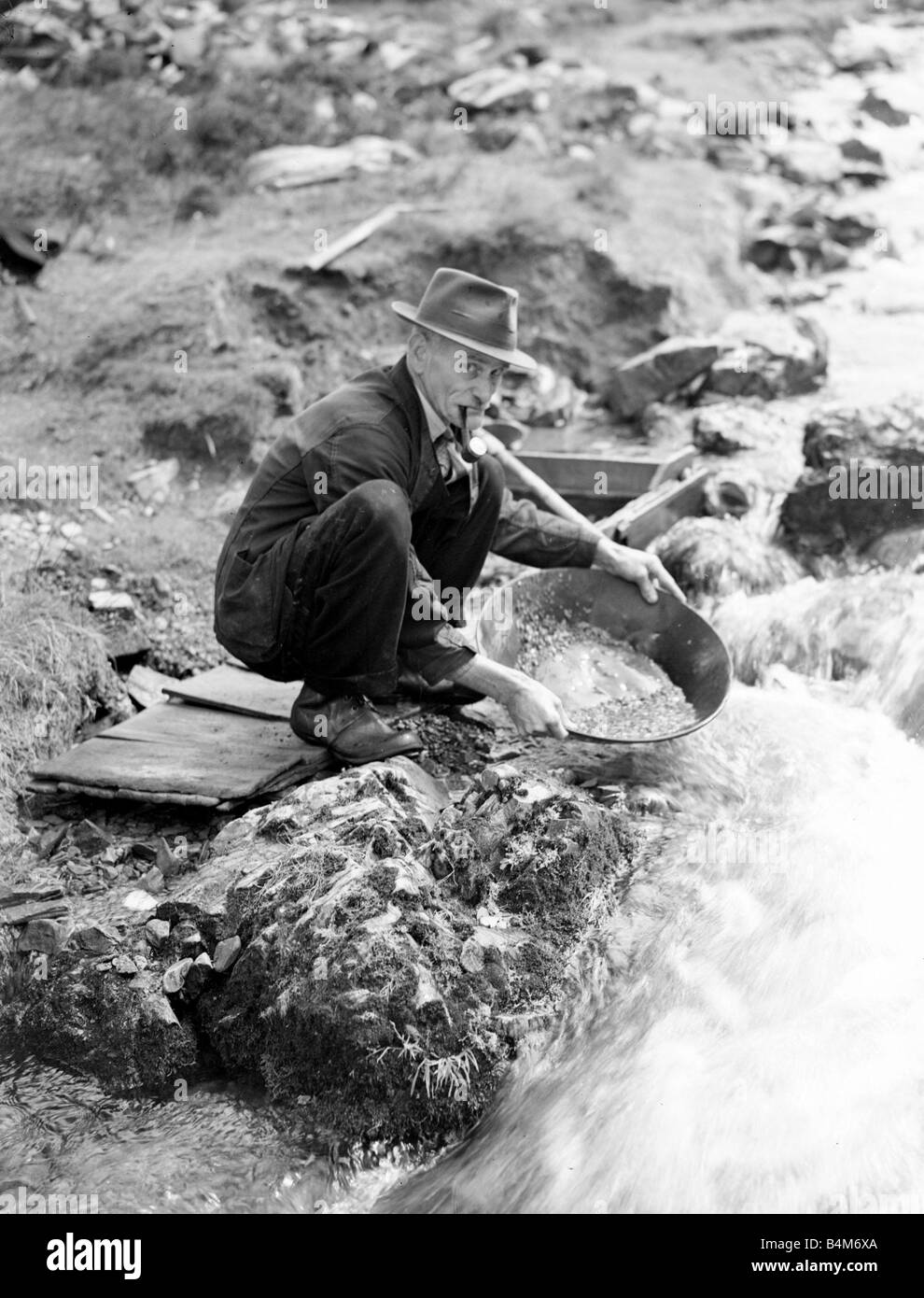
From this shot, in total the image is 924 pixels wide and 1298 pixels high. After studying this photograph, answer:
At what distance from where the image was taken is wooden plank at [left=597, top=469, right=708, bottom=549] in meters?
5.71

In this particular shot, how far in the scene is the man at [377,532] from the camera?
387 cm

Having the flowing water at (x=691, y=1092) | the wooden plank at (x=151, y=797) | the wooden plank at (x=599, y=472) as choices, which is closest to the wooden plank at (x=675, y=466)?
the wooden plank at (x=599, y=472)

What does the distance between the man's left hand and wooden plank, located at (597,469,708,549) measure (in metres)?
0.93

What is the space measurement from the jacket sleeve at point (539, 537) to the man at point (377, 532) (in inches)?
4.3

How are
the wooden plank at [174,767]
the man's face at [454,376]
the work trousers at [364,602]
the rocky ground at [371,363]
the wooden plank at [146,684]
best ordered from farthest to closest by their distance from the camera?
the wooden plank at [146,684], the wooden plank at [174,767], the man's face at [454,376], the work trousers at [364,602], the rocky ground at [371,363]

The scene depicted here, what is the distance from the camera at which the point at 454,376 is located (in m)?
3.99

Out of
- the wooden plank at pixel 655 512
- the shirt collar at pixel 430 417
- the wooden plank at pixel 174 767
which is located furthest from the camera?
the wooden plank at pixel 655 512

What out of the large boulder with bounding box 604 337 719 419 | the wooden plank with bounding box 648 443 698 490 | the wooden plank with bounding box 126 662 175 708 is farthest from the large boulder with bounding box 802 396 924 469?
the wooden plank with bounding box 126 662 175 708

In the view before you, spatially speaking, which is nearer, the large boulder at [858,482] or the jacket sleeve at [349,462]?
the jacket sleeve at [349,462]

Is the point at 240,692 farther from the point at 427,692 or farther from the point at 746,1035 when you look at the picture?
the point at 746,1035

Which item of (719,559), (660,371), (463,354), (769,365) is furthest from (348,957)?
(769,365)

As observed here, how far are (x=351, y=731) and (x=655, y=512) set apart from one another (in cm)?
234

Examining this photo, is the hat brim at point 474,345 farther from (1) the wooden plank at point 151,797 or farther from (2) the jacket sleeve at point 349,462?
(1) the wooden plank at point 151,797

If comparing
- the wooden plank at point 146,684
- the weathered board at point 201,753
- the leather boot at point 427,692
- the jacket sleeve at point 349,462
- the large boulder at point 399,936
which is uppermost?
the jacket sleeve at point 349,462
